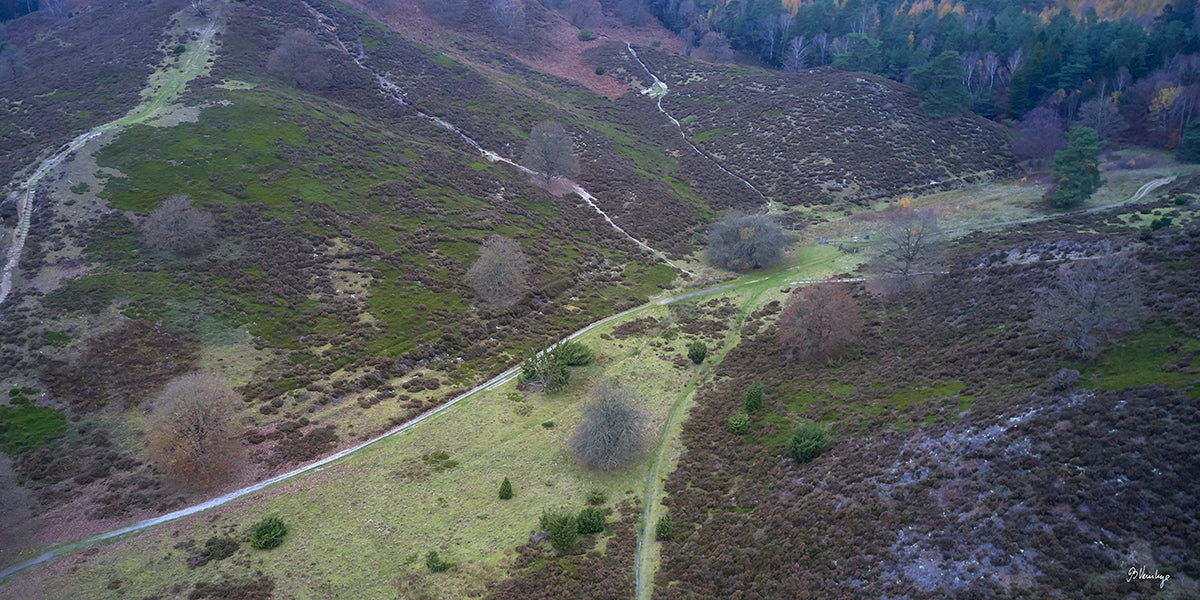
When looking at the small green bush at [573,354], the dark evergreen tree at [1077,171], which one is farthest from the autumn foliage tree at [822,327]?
the dark evergreen tree at [1077,171]

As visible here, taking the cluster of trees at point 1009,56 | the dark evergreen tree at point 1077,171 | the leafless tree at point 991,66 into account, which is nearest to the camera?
the dark evergreen tree at point 1077,171

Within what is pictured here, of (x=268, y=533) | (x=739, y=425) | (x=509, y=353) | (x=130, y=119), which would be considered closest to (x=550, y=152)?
(x=509, y=353)

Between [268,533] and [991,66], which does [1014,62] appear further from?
[268,533]

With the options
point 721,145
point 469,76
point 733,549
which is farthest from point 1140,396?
point 469,76

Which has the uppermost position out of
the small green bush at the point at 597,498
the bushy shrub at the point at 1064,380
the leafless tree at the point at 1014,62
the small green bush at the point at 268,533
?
the leafless tree at the point at 1014,62

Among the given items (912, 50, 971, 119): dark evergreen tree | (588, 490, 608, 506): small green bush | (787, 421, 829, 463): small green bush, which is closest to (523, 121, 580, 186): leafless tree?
(588, 490, 608, 506): small green bush

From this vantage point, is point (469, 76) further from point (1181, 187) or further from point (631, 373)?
point (1181, 187)

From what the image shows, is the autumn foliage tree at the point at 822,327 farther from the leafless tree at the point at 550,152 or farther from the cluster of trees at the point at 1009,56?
the cluster of trees at the point at 1009,56
